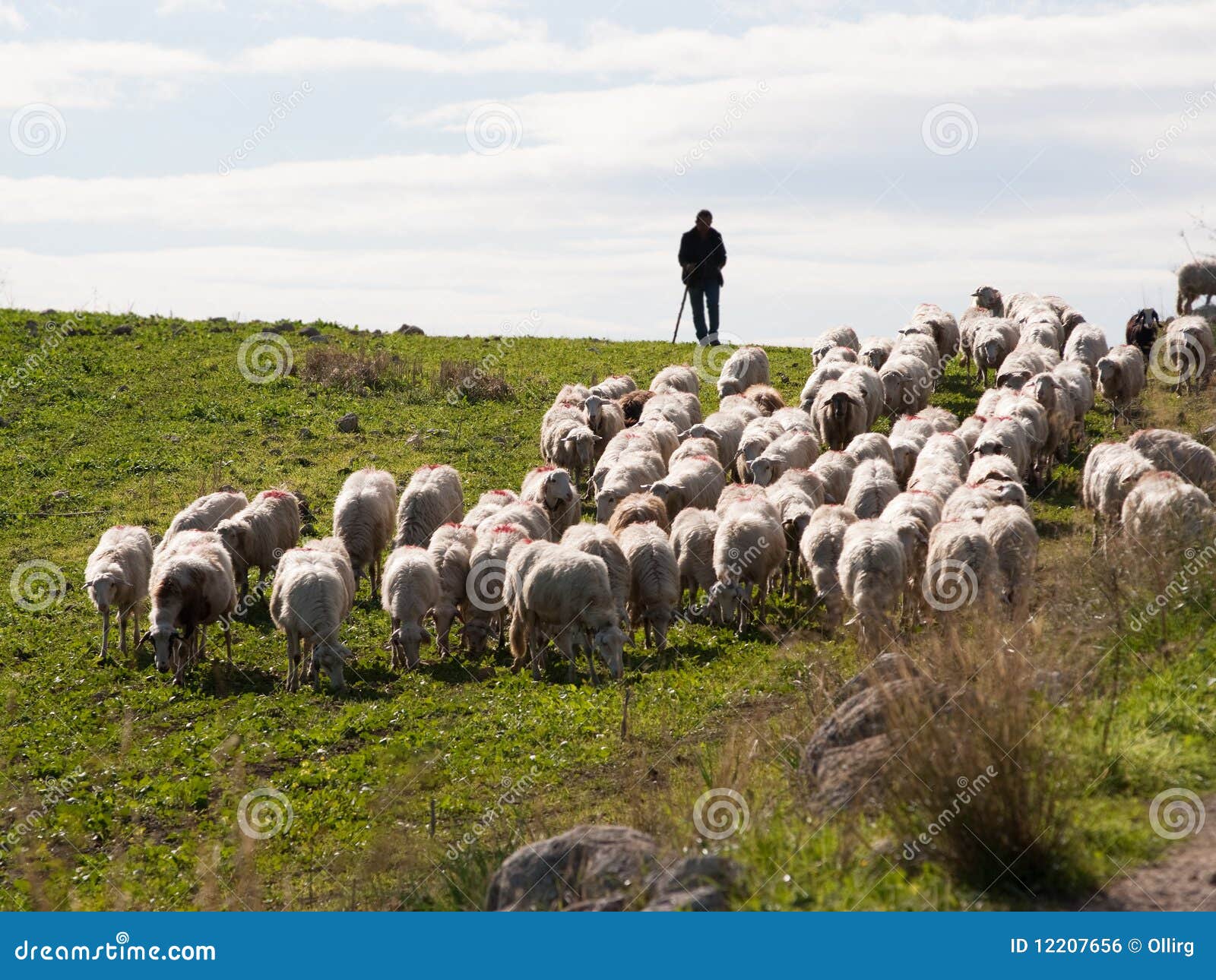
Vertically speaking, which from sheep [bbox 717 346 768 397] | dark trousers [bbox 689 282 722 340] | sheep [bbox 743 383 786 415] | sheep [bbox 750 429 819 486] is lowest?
sheep [bbox 750 429 819 486]

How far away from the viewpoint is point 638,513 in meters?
15.4

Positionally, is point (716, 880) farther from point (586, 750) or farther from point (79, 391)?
point (79, 391)

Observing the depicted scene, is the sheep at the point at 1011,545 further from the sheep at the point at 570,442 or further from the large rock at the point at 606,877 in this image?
the sheep at the point at 570,442

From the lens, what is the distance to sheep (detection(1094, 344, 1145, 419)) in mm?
20188

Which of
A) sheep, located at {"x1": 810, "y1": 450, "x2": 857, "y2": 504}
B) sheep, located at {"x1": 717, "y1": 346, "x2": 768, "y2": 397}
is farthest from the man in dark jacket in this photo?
sheep, located at {"x1": 810, "y1": 450, "x2": 857, "y2": 504}

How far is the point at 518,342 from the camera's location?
104ft

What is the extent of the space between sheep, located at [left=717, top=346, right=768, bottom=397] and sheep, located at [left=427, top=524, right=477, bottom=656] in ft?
32.3

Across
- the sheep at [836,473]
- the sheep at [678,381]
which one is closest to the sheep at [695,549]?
the sheep at [836,473]

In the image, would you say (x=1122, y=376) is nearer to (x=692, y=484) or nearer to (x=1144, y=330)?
(x=1144, y=330)

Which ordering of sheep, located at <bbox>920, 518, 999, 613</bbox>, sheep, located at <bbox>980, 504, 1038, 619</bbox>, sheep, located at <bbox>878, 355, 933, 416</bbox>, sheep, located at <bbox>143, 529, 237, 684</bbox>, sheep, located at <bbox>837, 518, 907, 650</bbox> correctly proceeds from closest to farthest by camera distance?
sheep, located at <bbox>920, 518, 999, 613</bbox>, sheep, located at <bbox>837, 518, 907, 650</bbox>, sheep, located at <bbox>980, 504, 1038, 619</bbox>, sheep, located at <bbox>143, 529, 237, 684</bbox>, sheep, located at <bbox>878, 355, 933, 416</bbox>

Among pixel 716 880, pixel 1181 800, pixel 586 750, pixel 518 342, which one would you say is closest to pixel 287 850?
pixel 586 750

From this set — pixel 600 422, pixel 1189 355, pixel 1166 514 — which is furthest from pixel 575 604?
pixel 1189 355

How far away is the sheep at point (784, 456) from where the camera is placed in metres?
17.2

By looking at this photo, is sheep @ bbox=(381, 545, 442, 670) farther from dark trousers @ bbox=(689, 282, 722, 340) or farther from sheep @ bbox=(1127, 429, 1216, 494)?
dark trousers @ bbox=(689, 282, 722, 340)
